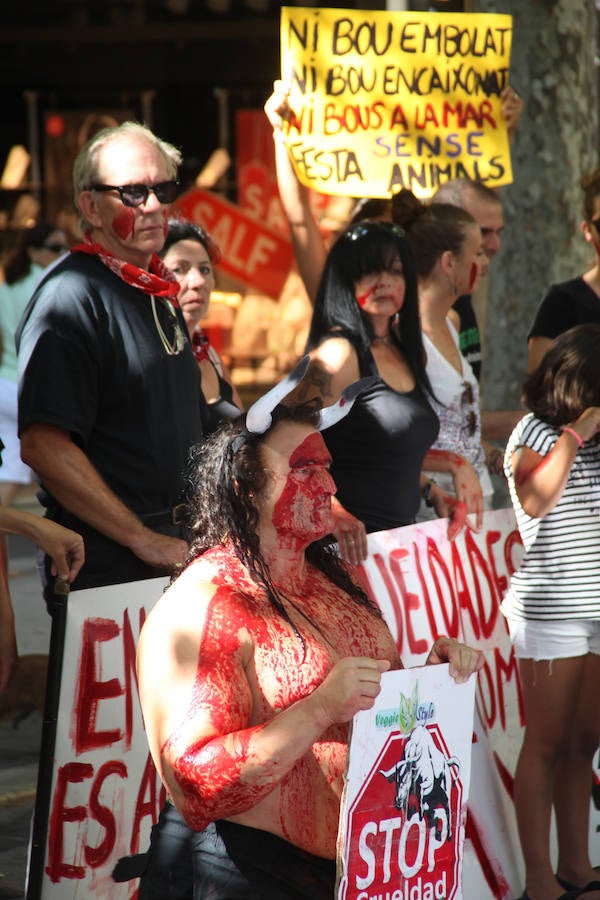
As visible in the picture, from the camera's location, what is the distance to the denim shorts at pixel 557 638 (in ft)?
13.3

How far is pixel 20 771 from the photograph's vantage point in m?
5.10

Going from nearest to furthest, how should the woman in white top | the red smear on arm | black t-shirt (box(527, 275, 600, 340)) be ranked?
the woman in white top → the red smear on arm → black t-shirt (box(527, 275, 600, 340))

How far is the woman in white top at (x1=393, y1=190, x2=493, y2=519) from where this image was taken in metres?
4.59

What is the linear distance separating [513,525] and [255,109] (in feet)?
29.6

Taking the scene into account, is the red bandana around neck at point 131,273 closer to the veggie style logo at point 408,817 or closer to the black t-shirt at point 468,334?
the veggie style logo at point 408,817

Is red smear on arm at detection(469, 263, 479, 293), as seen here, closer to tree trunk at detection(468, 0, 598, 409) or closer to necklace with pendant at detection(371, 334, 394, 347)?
necklace with pendant at detection(371, 334, 394, 347)

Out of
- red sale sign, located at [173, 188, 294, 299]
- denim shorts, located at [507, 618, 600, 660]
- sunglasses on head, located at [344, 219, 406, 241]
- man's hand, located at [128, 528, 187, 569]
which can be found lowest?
denim shorts, located at [507, 618, 600, 660]

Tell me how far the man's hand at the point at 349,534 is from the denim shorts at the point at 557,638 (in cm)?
57

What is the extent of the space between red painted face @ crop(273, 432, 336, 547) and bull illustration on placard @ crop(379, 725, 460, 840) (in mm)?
412

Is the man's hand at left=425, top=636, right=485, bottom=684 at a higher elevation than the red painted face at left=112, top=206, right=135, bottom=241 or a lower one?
lower

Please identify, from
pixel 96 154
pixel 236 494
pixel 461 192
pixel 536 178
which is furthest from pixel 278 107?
pixel 236 494

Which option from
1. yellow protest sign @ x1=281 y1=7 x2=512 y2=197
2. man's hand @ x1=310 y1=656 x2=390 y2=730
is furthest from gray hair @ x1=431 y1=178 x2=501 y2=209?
man's hand @ x1=310 y1=656 x2=390 y2=730

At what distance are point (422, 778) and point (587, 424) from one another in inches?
66.2

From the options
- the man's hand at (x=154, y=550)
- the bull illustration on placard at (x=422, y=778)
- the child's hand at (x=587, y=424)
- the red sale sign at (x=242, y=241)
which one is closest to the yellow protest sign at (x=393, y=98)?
the child's hand at (x=587, y=424)
